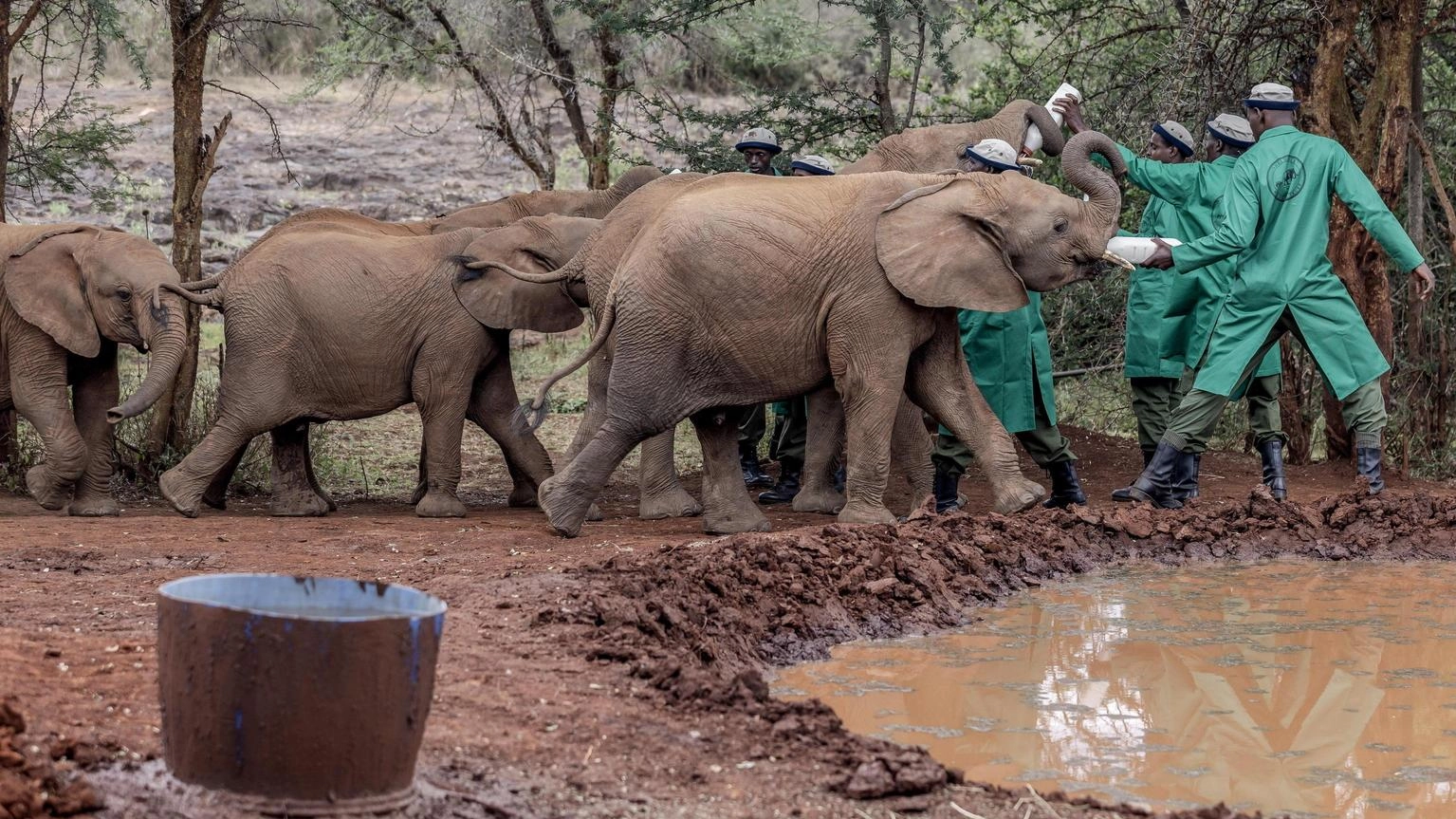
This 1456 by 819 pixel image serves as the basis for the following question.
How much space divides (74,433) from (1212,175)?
6888 mm

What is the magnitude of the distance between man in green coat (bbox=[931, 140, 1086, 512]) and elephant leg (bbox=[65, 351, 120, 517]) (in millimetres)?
5014

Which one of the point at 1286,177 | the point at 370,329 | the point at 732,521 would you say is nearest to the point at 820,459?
the point at 732,521

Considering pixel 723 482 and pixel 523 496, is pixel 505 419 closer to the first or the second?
pixel 523 496

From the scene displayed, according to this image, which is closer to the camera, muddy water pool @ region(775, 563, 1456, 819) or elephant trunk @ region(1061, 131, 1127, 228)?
muddy water pool @ region(775, 563, 1456, 819)

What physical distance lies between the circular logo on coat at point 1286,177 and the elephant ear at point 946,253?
62.7 inches

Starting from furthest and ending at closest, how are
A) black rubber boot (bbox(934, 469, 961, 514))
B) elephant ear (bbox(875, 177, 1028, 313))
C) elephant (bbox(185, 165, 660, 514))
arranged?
elephant (bbox(185, 165, 660, 514)) → black rubber boot (bbox(934, 469, 961, 514)) → elephant ear (bbox(875, 177, 1028, 313))

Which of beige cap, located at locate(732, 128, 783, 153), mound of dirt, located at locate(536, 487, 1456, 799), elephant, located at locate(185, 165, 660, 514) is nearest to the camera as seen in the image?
mound of dirt, located at locate(536, 487, 1456, 799)

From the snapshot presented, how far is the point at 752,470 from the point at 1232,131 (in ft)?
13.7

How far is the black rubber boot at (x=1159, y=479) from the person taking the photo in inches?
376

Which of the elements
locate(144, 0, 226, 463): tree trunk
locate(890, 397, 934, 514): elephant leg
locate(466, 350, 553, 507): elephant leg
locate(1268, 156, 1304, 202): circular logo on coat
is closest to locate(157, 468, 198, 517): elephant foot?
locate(144, 0, 226, 463): tree trunk

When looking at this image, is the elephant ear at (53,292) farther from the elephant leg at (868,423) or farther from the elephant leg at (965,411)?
the elephant leg at (965,411)

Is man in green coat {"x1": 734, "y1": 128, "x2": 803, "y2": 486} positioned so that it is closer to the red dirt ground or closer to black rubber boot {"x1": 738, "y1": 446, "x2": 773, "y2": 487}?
black rubber boot {"x1": 738, "y1": 446, "x2": 773, "y2": 487}

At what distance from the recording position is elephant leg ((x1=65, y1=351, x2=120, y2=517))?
10.3m

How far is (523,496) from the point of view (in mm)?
10922
